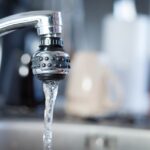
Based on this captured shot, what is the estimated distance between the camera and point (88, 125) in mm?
766

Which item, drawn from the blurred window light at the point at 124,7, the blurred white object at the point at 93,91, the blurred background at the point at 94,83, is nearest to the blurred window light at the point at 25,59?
the blurred background at the point at 94,83

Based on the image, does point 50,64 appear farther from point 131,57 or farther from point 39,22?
point 131,57

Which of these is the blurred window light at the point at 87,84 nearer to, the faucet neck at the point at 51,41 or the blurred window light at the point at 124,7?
the faucet neck at the point at 51,41

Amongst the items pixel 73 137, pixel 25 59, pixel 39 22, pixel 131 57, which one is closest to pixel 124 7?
pixel 131 57

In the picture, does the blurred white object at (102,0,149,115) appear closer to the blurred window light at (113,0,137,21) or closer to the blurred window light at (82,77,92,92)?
the blurred window light at (82,77,92,92)

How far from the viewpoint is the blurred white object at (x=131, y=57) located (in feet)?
3.15

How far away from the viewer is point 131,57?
1.02 meters

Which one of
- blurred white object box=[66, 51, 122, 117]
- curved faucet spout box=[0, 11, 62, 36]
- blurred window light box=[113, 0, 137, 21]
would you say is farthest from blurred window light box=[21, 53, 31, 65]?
blurred window light box=[113, 0, 137, 21]

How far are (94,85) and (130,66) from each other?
6.2 inches

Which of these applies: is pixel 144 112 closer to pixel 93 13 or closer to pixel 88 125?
pixel 88 125

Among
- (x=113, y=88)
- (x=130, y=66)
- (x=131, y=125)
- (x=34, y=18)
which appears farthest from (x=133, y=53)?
(x=34, y=18)

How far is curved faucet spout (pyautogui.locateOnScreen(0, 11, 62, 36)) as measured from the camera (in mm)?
449

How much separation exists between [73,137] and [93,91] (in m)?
0.14

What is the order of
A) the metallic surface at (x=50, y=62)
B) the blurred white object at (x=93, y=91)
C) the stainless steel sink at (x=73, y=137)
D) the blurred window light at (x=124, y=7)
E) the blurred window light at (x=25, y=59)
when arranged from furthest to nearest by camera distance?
1. the blurred window light at (x=124, y=7)
2. the blurred window light at (x=25, y=59)
3. the blurred white object at (x=93, y=91)
4. the stainless steel sink at (x=73, y=137)
5. the metallic surface at (x=50, y=62)
